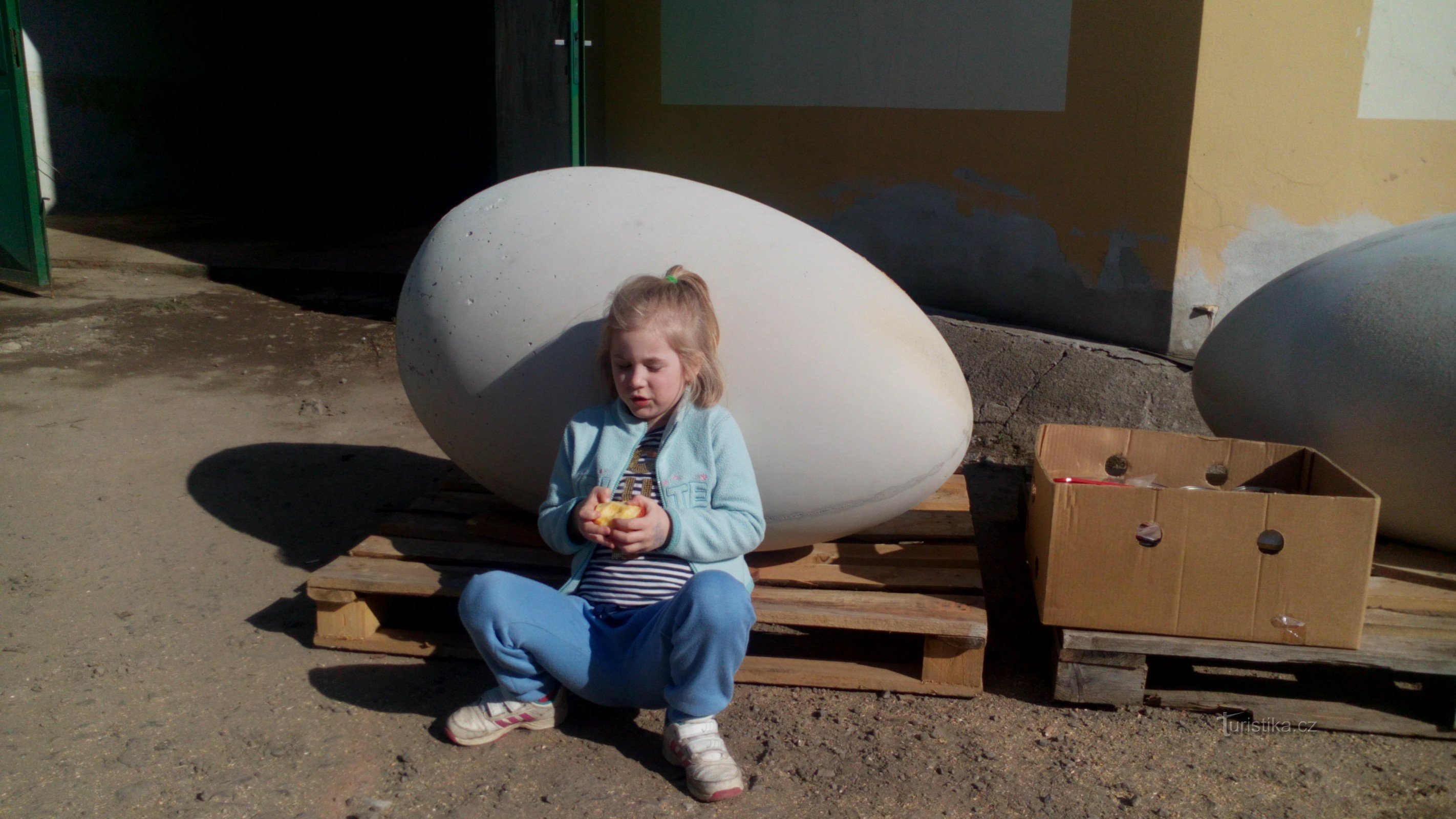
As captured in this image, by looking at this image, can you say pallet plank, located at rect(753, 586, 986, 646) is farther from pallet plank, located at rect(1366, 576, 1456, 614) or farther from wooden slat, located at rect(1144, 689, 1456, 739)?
pallet plank, located at rect(1366, 576, 1456, 614)

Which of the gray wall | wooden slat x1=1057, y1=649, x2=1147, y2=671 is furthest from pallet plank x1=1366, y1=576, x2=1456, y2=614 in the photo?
the gray wall

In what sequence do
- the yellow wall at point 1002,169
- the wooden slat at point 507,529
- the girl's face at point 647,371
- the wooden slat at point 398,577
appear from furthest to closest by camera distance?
1. the yellow wall at point 1002,169
2. the wooden slat at point 507,529
3. the wooden slat at point 398,577
4. the girl's face at point 647,371

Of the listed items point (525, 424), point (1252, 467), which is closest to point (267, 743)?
point (525, 424)

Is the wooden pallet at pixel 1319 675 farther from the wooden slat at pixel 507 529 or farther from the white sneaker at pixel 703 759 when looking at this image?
the wooden slat at pixel 507 529

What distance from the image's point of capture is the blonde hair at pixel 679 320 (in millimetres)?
2162

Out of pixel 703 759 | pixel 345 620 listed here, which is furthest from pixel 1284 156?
pixel 345 620

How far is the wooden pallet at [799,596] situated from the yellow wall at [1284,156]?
2.33 meters

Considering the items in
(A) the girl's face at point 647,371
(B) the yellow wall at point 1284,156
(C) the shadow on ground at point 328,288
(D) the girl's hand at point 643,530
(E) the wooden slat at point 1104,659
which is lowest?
(E) the wooden slat at point 1104,659

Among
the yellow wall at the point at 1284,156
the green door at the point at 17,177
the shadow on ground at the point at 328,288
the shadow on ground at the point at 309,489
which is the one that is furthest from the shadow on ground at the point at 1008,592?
the green door at the point at 17,177

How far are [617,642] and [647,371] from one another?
55cm

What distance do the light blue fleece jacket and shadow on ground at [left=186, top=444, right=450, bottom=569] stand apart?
1133 millimetres

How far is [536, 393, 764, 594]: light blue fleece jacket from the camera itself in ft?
7.14

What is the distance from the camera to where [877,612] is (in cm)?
242

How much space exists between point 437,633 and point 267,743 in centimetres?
51
